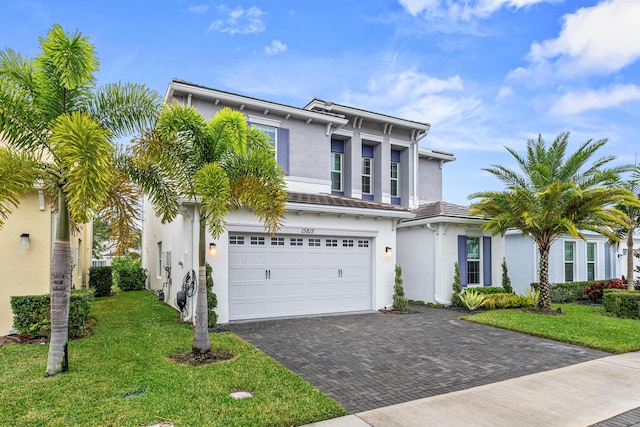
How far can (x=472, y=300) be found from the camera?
12.8 meters

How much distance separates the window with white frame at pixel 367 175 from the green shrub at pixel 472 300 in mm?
6182

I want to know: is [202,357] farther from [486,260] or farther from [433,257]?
[486,260]

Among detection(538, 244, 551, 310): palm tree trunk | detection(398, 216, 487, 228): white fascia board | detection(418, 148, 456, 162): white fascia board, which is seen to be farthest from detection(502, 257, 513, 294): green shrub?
detection(418, 148, 456, 162): white fascia board

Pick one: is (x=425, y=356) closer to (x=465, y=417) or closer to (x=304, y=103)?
(x=465, y=417)

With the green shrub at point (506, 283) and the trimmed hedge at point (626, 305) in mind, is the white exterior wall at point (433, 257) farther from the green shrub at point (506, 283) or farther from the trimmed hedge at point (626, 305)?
the trimmed hedge at point (626, 305)

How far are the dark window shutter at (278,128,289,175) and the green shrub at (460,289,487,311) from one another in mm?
7525

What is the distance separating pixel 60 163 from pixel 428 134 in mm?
15436

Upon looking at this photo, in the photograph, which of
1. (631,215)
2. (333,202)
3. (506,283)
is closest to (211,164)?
(333,202)

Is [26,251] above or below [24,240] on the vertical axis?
below

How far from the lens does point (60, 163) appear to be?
569cm

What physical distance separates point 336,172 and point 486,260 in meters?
6.91

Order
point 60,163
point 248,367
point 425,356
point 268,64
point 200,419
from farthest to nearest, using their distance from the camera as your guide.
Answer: point 268,64, point 425,356, point 248,367, point 60,163, point 200,419

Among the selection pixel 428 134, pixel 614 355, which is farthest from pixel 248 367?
pixel 428 134

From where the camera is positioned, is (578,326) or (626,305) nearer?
(578,326)
